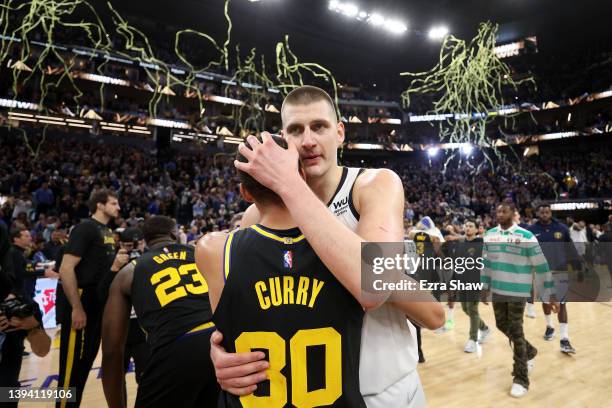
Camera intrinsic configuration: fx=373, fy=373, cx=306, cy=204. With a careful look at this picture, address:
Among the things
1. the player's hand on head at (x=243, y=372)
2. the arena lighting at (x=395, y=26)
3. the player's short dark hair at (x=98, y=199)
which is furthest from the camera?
the arena lighting at (x=395, y=26)

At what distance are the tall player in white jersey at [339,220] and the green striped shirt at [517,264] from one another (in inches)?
141

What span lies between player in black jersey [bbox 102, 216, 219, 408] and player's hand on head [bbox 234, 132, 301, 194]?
1.84 m

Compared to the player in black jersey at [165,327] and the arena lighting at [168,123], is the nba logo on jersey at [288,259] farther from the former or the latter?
the arena lighting at [168,123]

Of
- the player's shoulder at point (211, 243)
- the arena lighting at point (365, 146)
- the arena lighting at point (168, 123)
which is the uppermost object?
the arena lighting at point (168, 123)

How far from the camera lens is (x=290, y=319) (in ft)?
3.93

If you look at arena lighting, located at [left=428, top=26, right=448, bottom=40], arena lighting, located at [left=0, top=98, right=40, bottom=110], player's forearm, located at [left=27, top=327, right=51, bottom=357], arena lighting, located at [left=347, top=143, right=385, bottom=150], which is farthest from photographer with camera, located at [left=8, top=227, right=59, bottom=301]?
arena lighting, located at [left=347, top=143, right=385, bottom=150]

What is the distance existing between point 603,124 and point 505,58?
8875mm

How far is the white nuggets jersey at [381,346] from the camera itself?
55.5 inches

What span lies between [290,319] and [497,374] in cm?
478

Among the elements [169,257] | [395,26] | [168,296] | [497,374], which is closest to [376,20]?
[395,26]

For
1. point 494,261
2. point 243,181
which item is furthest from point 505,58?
point 243,181

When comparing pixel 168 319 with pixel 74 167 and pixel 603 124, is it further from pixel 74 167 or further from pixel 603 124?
pixel 603 124

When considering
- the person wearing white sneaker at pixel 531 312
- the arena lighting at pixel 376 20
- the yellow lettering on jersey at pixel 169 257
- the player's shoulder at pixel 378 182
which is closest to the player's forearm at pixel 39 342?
the yellow lettering on jersey at pixel 169 257

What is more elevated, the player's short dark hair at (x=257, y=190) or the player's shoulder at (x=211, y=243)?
the player's short dark hair at (x=257, y=190)
